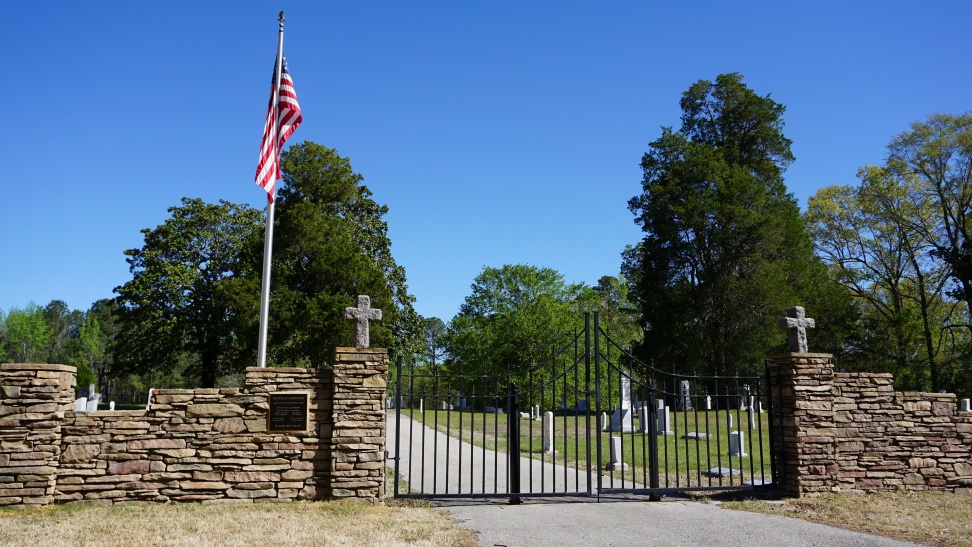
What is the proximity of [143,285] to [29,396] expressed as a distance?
25.8m

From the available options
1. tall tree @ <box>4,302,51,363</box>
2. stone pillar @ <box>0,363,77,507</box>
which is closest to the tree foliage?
stone pillar @ <box>0,363,77,507</box>

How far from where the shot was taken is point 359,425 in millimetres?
9180

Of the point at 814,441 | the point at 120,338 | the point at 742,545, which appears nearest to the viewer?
the point at 742,545

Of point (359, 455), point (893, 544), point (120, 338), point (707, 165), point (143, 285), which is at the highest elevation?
point (707, 165)

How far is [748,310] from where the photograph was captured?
3044cm

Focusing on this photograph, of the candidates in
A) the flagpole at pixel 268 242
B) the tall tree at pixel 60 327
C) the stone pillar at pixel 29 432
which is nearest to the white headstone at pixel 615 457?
the flagpole at pixel 268 242

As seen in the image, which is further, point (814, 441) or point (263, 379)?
point (814, 441)

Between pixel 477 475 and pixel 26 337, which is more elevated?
pixel 26 337

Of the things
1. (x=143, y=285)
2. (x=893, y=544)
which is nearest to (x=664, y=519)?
(x=893, y=544)

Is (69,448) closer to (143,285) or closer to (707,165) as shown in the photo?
(143,285)

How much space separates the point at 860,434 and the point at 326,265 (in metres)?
22.9

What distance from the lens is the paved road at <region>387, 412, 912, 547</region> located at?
7.49 metres

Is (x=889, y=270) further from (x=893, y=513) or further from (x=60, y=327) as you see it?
(x=60, y=327)

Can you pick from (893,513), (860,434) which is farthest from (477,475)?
(893,513)
